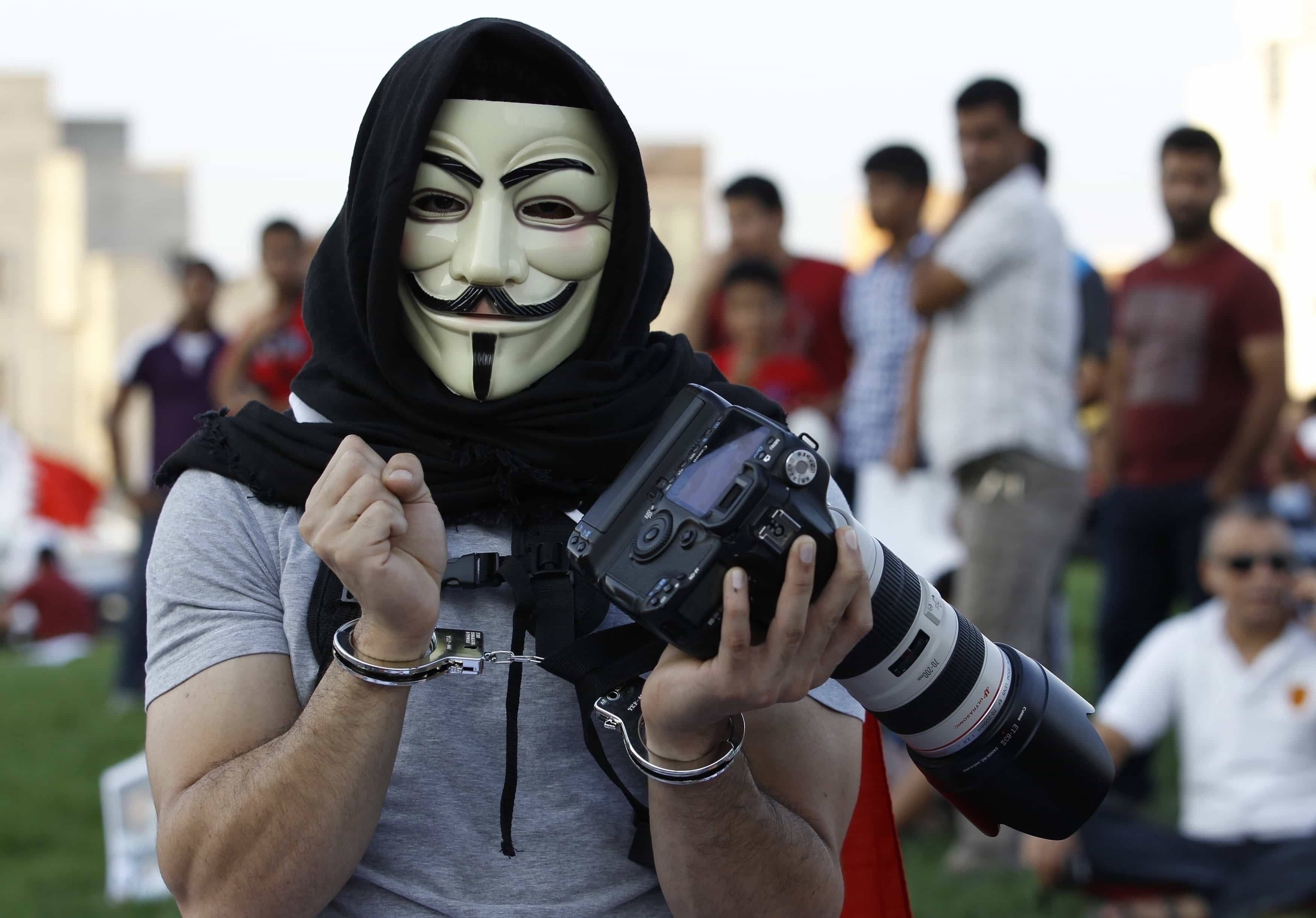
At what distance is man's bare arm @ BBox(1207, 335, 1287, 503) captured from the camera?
5.14m

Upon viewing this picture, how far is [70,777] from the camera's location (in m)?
6.22

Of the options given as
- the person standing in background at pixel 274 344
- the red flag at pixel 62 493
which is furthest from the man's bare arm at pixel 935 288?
the red flag at pixel 62 493

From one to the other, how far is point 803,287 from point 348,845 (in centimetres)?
444

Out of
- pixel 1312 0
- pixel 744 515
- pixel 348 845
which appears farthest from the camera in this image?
pixel 1312 0

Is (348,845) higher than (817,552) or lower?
lower

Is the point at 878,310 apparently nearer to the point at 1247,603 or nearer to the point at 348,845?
the point at 1247,603

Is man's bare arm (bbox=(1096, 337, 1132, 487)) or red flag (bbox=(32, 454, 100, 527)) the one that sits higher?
man's bare arm (bbox=(1096, 337, 1132, 487))

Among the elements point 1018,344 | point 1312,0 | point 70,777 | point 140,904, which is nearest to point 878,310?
point 1018,344

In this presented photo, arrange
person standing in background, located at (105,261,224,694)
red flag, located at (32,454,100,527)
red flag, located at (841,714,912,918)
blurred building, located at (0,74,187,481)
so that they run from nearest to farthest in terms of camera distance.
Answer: red flag, located at (841,714,912,918), person standing in background, located at (105,261,224,694), red flag, located at (32,454,100,527), blurred building, located at (0,74,187,481)

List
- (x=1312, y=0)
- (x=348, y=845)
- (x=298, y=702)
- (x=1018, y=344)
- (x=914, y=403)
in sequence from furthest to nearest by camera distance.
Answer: (x=1312, y=0) → (x=914, y=403) → (x=1018, y=344) → (x=298, y=702) → (x=348, y=845)

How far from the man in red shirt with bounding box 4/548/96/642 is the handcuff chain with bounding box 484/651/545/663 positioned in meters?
12.7

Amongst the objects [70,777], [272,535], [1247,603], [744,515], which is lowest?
[70,777]

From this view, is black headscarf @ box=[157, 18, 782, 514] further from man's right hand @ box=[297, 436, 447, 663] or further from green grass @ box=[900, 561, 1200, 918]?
green grass @ box=[900, 561, 1200, 918]

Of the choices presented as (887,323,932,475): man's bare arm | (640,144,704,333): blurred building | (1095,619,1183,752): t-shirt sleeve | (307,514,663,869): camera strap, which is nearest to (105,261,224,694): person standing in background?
(887,323,932,475): man's bare arm
